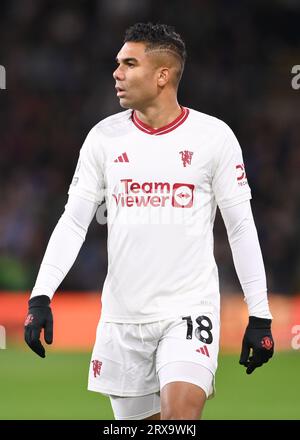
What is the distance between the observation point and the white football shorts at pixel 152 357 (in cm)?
545

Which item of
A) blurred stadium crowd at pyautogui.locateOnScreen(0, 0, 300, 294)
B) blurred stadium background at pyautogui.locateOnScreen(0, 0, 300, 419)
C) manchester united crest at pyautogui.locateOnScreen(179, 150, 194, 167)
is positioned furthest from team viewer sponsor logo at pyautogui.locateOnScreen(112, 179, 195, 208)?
blurred stadium crowd at pyautogui.locateOnScreen(0, 0, 300, 294)

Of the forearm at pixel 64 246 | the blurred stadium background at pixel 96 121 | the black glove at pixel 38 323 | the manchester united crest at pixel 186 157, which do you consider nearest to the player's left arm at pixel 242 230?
the manchester united crest at pixel 186 157

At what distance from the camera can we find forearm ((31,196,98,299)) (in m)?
5.63

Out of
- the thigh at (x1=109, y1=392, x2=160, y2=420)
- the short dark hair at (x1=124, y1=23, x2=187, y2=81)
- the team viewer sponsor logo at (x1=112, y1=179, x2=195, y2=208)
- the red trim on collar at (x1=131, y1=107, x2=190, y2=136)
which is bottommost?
the thigh at (x1=109, y1=392, x2=160, y2=420)

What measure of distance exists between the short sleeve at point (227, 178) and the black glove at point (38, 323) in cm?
97

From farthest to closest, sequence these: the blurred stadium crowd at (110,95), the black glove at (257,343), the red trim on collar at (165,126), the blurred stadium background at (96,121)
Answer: the blurred stadium crowd at (110,95) < the blurred stadium background at (96,121) < the red trim on collar at (165,126) < the black glove at (257,343)

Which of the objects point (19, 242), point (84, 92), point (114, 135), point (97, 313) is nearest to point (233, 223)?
point (114, 135)

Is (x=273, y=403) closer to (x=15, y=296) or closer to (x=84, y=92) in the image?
(x=15, y=296)

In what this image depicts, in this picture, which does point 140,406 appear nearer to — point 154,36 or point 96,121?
point 154,36

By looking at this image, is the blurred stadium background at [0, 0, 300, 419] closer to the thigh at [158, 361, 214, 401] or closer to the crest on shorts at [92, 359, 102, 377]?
the crest on shorts at [92, 359, 102, 377]

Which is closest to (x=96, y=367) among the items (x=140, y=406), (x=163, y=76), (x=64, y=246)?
(x=140, y=406)

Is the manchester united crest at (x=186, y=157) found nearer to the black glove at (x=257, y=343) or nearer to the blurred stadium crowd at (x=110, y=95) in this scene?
the black glove at (x=257, y=343)

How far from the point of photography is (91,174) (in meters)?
5.82

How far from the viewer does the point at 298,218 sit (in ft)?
50.7
